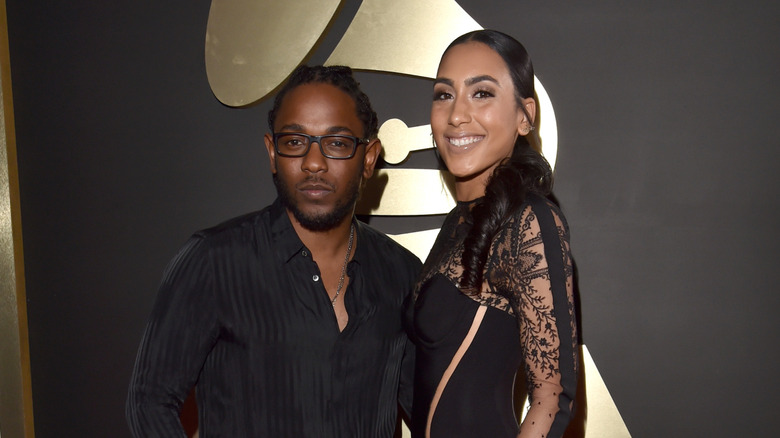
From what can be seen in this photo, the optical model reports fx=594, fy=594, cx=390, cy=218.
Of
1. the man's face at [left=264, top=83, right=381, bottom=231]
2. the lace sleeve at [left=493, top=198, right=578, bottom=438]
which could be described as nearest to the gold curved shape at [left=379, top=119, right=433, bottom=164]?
the man's face at [left=264, top=83, right=381, bottom=231]

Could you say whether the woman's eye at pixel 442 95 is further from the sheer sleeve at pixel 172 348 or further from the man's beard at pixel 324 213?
the sheer sleeve at pixel 172 348

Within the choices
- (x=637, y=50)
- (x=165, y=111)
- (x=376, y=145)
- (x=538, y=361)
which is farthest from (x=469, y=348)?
(x=165, y=111)

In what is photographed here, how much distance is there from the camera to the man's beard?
174cm

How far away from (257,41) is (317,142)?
91 centimetres

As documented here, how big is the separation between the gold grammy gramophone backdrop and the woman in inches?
25.0

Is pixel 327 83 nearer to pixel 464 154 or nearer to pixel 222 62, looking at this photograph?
pixel 464 154

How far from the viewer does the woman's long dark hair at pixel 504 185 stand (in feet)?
5.20

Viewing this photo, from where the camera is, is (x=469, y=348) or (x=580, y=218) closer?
(x=469, y=348)

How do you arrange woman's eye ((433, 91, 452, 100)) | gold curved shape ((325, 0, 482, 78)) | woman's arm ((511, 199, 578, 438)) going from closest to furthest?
1. woman's arm ((511, 199, 578, 438))
2. woman's eye ((433, 91, 452, 100))
3. gold curved shape ((325, 0, 482, 78))

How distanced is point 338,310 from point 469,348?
0.42 metres

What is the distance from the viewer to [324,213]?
1.74 metres

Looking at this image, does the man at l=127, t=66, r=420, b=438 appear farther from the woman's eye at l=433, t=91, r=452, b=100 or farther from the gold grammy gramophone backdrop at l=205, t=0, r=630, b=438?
the gold grammy gramophone backdrop at l=205, t=0, r=630, b=438

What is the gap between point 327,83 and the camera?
5.84 feet

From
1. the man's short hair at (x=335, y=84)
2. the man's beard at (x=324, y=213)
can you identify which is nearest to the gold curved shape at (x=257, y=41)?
the man's short hair at (x=335, y=84)
